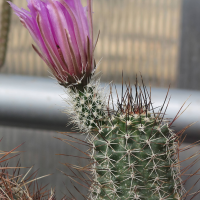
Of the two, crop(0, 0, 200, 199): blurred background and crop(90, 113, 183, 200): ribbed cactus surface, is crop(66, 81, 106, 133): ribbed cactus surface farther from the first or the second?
crop(0, 0, 200, 199): blurred background

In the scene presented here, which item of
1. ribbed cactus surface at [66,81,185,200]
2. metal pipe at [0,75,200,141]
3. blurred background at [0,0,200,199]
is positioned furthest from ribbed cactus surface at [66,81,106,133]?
blurred background at [0,0,200,199]

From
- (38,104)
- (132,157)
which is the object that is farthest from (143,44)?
(132,157)

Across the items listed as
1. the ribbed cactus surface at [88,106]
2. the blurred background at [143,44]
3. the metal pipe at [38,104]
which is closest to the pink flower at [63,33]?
the ribbed cactus surface at [88,106]

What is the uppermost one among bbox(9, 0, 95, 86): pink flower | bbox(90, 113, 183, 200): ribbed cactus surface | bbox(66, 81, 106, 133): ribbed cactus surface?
bbox(9, 0, 95, 86): pink flower

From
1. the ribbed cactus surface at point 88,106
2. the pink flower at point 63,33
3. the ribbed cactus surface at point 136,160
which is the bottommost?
the ribbed cactus surface at point 136,160

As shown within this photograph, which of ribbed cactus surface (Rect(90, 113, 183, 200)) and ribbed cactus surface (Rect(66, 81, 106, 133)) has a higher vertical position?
ribbed cactus surface (Rect(66, 81, 106, 133))

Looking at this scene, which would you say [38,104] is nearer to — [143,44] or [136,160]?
[136,160]

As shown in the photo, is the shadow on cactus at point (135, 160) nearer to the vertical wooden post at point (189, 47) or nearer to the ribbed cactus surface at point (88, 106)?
the ribbed cactus surface at point (88, 106)
